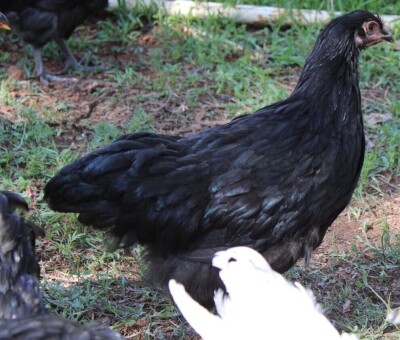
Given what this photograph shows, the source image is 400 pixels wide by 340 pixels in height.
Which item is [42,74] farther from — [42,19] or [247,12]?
[247,12]

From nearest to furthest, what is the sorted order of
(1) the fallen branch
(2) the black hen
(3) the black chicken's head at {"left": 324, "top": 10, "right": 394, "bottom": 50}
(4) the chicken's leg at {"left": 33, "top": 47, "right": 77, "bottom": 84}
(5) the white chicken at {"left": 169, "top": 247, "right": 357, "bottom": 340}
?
(5) the white chicken at {"left": 169, "top": 247, "right": 357, "bottom": 340}, (2) the black hen, (3) the black chicken's head at {"left": 324, "top": 10, "right": 394, "bottom": 50}, (4) the chicken's leg at {"left": 33, "top": 47, "right": 77, "bottom": 84}, (1) the fallen branch

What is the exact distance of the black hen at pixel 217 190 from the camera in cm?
440

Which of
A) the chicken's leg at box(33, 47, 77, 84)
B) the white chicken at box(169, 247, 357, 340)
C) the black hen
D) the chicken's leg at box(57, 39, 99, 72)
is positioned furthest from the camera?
the chicken's leg at box(57, 39, 99, 72)

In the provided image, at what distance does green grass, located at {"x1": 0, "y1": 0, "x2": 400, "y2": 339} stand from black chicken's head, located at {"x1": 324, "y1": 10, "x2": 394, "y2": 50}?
4.33 feet

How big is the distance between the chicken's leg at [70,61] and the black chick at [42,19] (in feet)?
0.57

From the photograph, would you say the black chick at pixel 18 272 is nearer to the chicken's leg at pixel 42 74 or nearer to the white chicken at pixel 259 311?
the white chicken at pixel 259 311

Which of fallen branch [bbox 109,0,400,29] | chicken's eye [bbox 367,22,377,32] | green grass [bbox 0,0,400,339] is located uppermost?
chicken's eye [bbox 367,22,377,32]

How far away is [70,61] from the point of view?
7691 mm

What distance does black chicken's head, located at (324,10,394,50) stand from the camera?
15.4 ft

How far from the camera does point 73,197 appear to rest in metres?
4.42

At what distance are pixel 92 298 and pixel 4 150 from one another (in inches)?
71.4

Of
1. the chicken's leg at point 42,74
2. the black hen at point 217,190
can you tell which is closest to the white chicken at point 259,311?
the black hen at point 217,190

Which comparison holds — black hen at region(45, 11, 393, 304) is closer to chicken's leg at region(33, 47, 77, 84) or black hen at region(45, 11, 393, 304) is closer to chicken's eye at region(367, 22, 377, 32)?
chicken's eye at region(367, 22, 377, 32)

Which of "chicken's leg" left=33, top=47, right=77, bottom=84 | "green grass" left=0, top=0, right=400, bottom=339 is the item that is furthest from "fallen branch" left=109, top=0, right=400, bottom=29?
"chicken's leg" left=33, top=47, right=77, bottom=84
